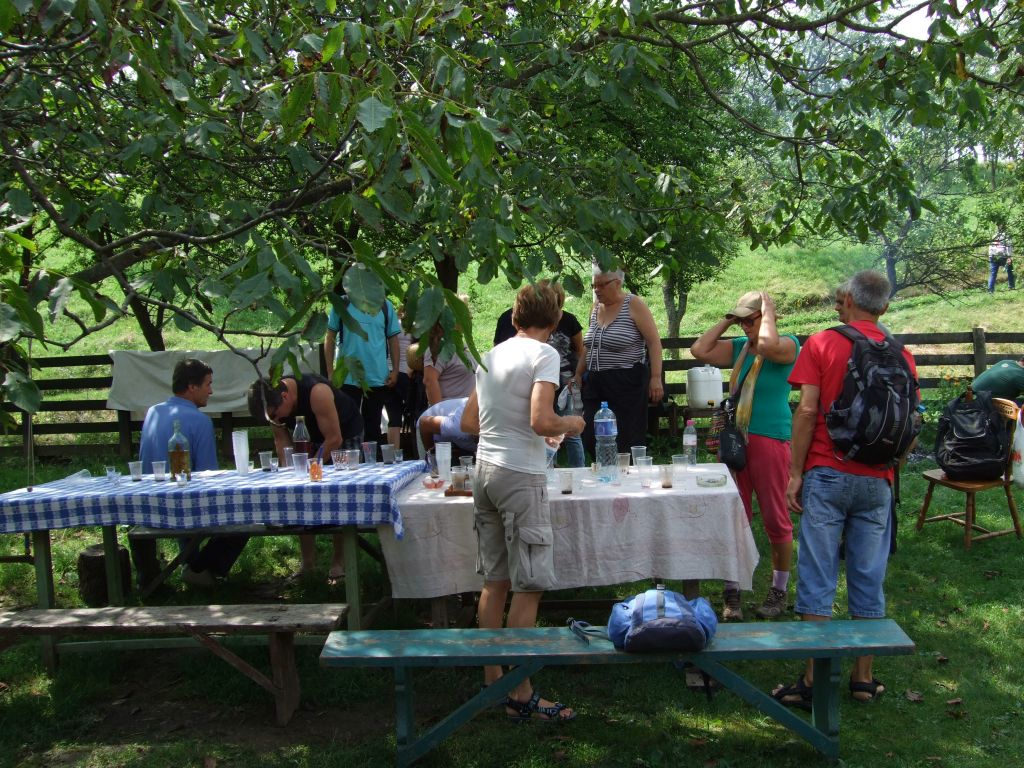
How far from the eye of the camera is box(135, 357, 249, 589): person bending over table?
550 cm

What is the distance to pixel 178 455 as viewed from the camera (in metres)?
5.14

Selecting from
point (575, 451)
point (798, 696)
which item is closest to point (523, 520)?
point (798, 696)

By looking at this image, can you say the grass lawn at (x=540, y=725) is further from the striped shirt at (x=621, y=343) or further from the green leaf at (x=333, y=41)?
the green leaf at (x=333, y=41)

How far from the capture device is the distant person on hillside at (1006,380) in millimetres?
7809

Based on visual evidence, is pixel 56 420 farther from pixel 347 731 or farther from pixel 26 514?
pixel 347 731

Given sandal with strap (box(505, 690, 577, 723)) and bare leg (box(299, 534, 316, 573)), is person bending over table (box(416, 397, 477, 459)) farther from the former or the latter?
sandal with strap (box(505, 690, 577, 723))

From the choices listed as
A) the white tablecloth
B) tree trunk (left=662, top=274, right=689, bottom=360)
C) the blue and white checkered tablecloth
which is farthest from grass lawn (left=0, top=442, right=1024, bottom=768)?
tree trunk (left=662, top=274, right=689, bottom=360)

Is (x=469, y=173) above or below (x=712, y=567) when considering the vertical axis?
above

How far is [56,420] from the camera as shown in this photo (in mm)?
13984

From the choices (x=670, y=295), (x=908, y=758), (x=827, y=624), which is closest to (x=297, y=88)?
(x=827, y=624)

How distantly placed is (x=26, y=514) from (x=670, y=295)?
1026 centimetres

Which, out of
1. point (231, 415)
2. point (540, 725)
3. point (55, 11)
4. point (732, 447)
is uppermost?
point (55, 11)

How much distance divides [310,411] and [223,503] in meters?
1.15

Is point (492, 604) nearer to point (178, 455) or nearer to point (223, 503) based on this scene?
point (223, 503)
